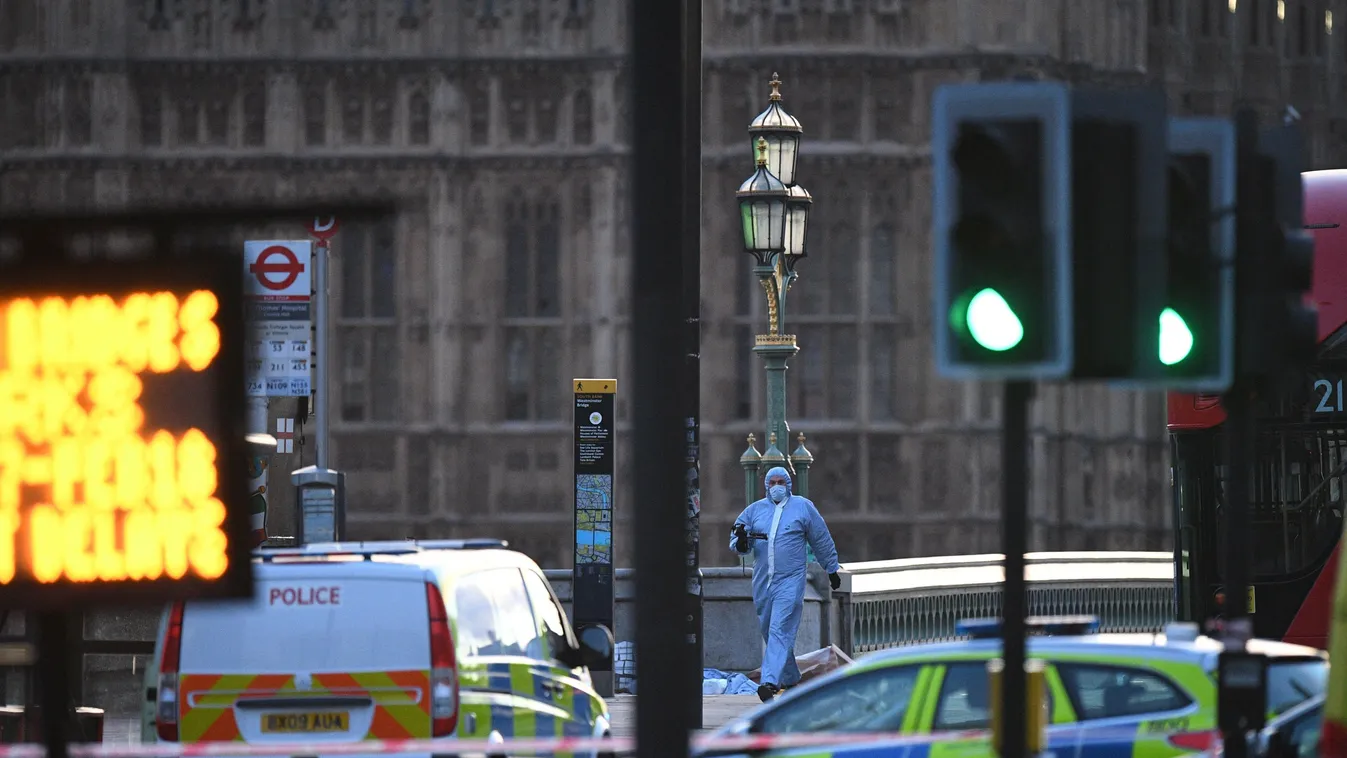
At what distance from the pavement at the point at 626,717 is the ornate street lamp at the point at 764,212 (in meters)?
3.36

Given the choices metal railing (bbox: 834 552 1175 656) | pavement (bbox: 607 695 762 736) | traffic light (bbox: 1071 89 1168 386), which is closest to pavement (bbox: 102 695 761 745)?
pavement (bbox: 607 695 762 736)

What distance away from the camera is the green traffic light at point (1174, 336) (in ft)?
19.7

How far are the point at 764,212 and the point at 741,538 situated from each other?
3391 mm

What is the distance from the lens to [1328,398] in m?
13.7

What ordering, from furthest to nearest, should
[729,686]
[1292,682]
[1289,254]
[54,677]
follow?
[729,686] → [1292,682] → [1289,254] → [54,677]

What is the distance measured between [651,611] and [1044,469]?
27722 mm

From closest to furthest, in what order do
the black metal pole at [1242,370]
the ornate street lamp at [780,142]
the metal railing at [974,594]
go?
the black metal pole at [1242,370] < the ornate street lamp at [780,142] < the metal railing at [974,594]

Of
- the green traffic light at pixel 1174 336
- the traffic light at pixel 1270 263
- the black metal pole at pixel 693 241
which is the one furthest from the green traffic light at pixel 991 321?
→ the black metal pole at pixel 693 241

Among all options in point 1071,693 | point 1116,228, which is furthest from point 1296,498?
point 1116,228

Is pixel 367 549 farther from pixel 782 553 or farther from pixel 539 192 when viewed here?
pixel 539 192

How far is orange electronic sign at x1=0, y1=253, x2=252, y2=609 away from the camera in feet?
13.4

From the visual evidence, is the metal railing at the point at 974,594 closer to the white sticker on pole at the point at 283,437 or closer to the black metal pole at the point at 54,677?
the white sticker on pole at the point at 283,437

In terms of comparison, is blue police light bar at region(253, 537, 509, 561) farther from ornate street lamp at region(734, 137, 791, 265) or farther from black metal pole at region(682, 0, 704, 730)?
ornate street lamp at region(734, 137, 791, 265)

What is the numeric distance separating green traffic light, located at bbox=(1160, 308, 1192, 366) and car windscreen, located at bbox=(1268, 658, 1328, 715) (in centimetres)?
201
